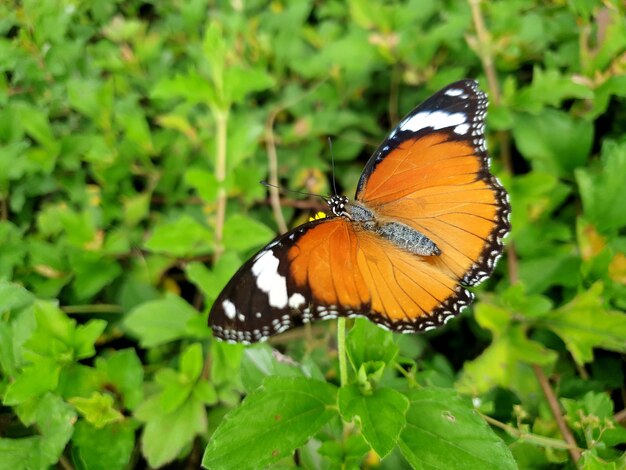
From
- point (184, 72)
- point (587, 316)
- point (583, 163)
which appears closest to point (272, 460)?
point (587, 316)

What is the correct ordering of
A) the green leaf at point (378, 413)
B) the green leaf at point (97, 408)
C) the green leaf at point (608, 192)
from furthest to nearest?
1. the green leaf at point (608, 192)
2. the green leaf at point (97, 408)
3. the green leaf at point (378, 413)

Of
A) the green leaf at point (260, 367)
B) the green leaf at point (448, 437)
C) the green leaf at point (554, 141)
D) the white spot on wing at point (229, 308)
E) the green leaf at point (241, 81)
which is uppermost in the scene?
the green leaf at point (241, 81)

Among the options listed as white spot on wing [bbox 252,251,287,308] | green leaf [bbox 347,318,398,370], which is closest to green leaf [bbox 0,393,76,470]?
white spot on wing [bbox 252,251,287,308]

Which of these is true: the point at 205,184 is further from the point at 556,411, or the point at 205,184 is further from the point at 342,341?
the point at 556,411

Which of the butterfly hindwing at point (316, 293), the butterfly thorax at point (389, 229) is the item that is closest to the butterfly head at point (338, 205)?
the butterfly thorax at point (389, 229)

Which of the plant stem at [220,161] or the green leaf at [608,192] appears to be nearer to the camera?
the green leaf at [608,192]

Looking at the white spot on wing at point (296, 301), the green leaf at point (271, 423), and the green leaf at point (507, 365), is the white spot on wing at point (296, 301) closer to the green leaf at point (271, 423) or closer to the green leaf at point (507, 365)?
the green leaf at point (271, 423)
